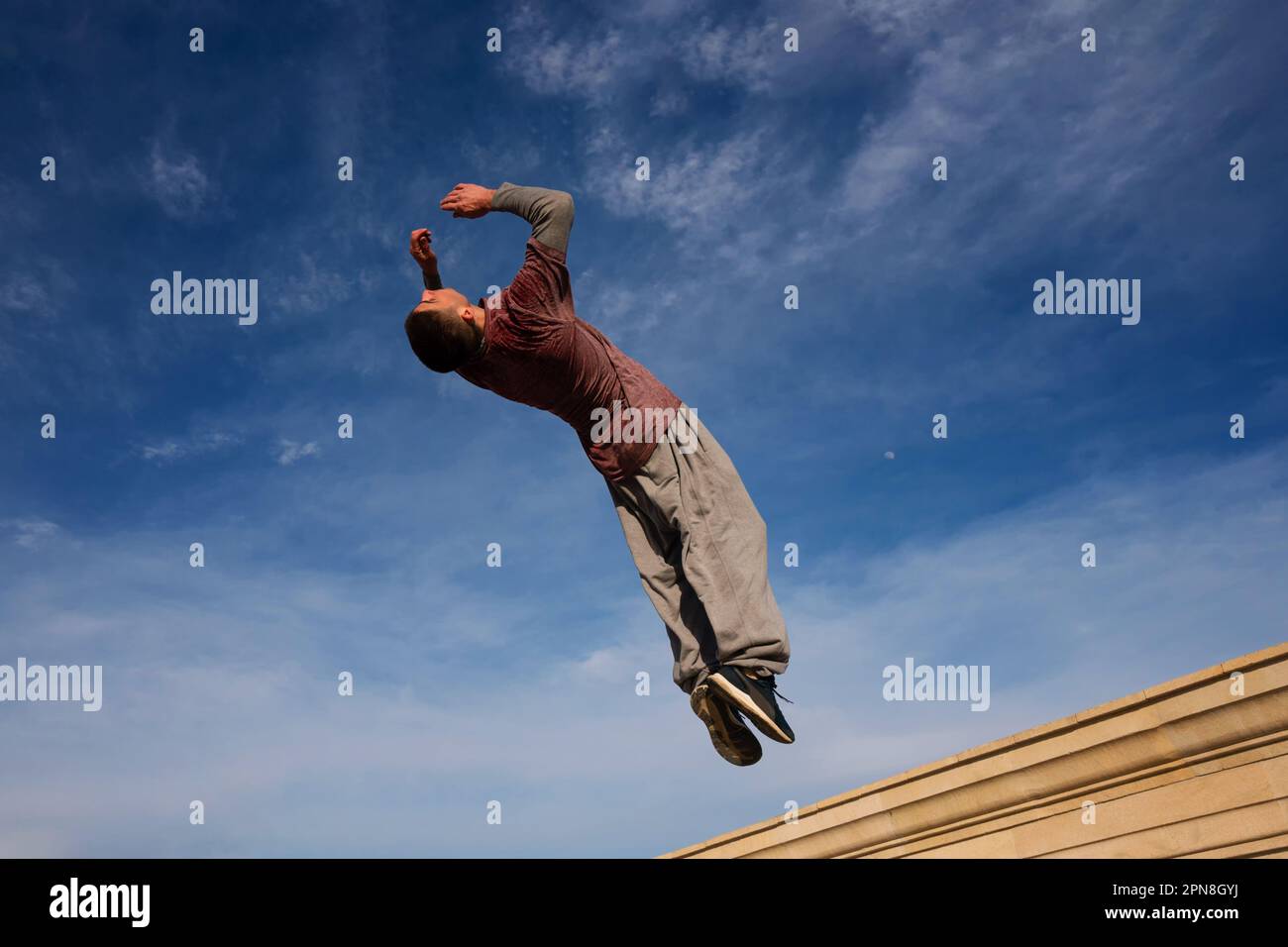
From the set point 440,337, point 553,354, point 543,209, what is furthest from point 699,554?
point 543,209

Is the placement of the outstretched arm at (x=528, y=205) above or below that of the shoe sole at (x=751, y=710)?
above

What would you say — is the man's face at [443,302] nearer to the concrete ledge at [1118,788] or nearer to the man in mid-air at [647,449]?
the man in mid-air at [647,449]

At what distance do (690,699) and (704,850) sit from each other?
357cm

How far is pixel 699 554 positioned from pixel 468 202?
2.00 metres

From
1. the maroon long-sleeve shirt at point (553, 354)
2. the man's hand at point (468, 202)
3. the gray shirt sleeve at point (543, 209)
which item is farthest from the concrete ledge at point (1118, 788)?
the man's hand at point (468, 202)

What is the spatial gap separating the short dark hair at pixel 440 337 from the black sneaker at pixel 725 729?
1919 mm

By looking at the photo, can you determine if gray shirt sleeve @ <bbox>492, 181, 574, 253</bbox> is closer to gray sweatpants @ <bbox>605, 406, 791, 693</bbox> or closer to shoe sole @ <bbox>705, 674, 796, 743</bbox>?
gray sweatpants @ <bbox>605, 406, 791, 693</bbox>

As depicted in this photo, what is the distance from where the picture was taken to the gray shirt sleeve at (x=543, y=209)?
4.55 meters

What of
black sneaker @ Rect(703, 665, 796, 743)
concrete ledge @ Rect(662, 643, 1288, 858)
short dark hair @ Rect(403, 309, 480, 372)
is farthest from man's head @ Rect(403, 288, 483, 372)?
concrete ledge @ Rect(662, 643, 1288, 858)

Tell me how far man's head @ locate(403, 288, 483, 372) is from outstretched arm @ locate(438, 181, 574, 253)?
16.9 inches

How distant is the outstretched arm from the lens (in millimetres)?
4559
